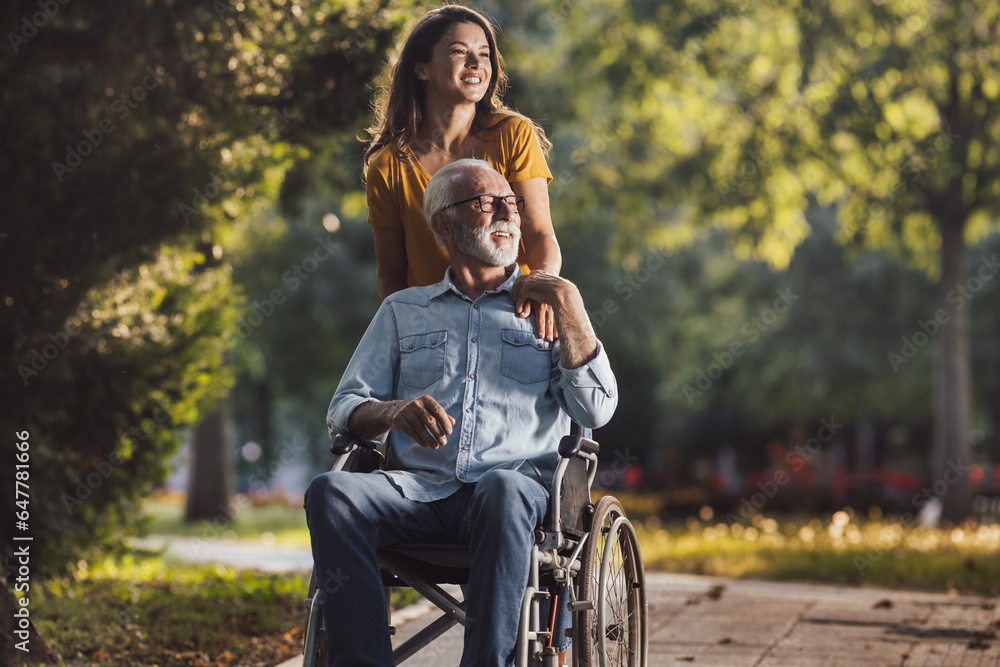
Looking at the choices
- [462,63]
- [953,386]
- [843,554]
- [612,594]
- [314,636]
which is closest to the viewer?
[314,636]

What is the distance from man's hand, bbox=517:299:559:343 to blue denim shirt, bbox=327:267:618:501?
0.07 ft

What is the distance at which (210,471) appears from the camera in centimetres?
1498

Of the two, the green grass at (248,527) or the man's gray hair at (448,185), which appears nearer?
the man's gray hair at (448,185)

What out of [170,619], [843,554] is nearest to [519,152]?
[170,619]

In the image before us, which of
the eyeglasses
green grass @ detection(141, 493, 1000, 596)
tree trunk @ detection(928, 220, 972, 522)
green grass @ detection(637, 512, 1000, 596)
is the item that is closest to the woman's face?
the eyeglasses

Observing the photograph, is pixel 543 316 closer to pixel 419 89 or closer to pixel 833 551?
pixel 419 89

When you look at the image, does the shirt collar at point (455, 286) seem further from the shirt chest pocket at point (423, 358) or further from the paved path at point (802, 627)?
the paved path at point (802, 627)

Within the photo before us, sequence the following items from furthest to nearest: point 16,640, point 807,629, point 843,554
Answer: point 843,554 < point 807,629 < point 16,640

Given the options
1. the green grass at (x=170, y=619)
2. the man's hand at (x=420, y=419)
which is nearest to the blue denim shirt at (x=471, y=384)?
the man's hand at (x=420, y=419)

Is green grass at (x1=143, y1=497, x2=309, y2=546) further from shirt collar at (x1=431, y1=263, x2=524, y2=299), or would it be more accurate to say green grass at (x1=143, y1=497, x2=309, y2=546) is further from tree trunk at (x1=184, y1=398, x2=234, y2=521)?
shirt collar at (x1=431, y1=263, x2=524, y2=299)

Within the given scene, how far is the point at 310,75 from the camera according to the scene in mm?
6242

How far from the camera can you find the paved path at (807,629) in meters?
4.64

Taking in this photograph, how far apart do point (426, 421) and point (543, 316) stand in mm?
489

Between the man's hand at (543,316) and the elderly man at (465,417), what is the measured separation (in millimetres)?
25
